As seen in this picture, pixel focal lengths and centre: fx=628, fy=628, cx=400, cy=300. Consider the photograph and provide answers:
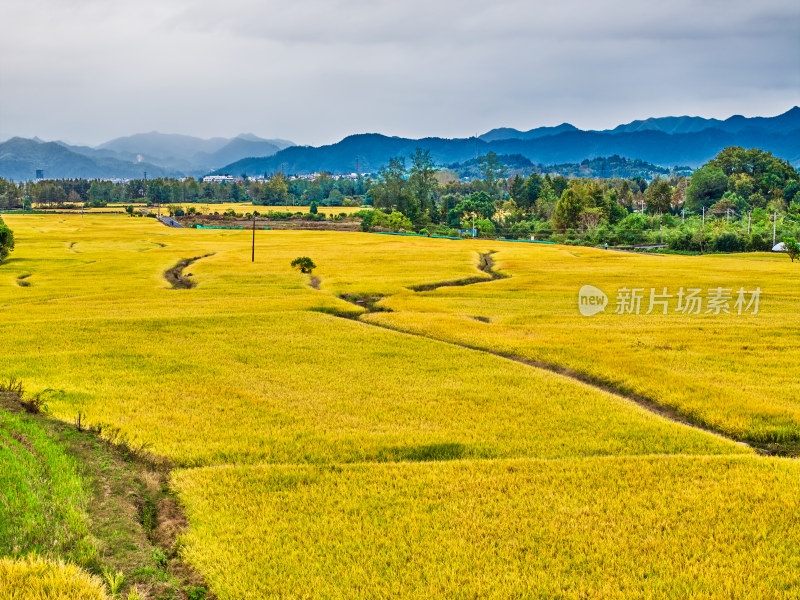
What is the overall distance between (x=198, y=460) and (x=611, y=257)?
239 ft

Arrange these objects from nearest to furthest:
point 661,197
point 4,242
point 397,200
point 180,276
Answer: point 180,276 < point 4,242 < point 661,197 < point 397,200

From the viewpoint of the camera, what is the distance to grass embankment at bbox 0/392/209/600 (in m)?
9.06

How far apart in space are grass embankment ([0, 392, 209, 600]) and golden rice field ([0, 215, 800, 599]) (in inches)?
21.9

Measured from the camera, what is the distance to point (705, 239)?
104000 mm

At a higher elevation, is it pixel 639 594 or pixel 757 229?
pixel 757 229

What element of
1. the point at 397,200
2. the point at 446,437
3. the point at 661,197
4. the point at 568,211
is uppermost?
the point at 661,197

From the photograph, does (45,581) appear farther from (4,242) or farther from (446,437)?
(4,242)

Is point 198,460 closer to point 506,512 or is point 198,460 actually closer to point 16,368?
point 506,512

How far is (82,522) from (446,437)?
8.23 m

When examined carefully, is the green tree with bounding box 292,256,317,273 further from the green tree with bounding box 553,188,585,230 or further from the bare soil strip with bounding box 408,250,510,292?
the green tree with bounding box 553,188,585,230

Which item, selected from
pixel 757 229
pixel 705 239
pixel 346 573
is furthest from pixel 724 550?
pixel 757 229

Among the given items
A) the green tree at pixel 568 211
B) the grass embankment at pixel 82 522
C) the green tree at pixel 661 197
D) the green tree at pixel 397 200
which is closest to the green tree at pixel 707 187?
the green tree at pixel 661 197

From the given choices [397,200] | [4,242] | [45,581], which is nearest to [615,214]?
[397,200]

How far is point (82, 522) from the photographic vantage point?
10820 millimetres
